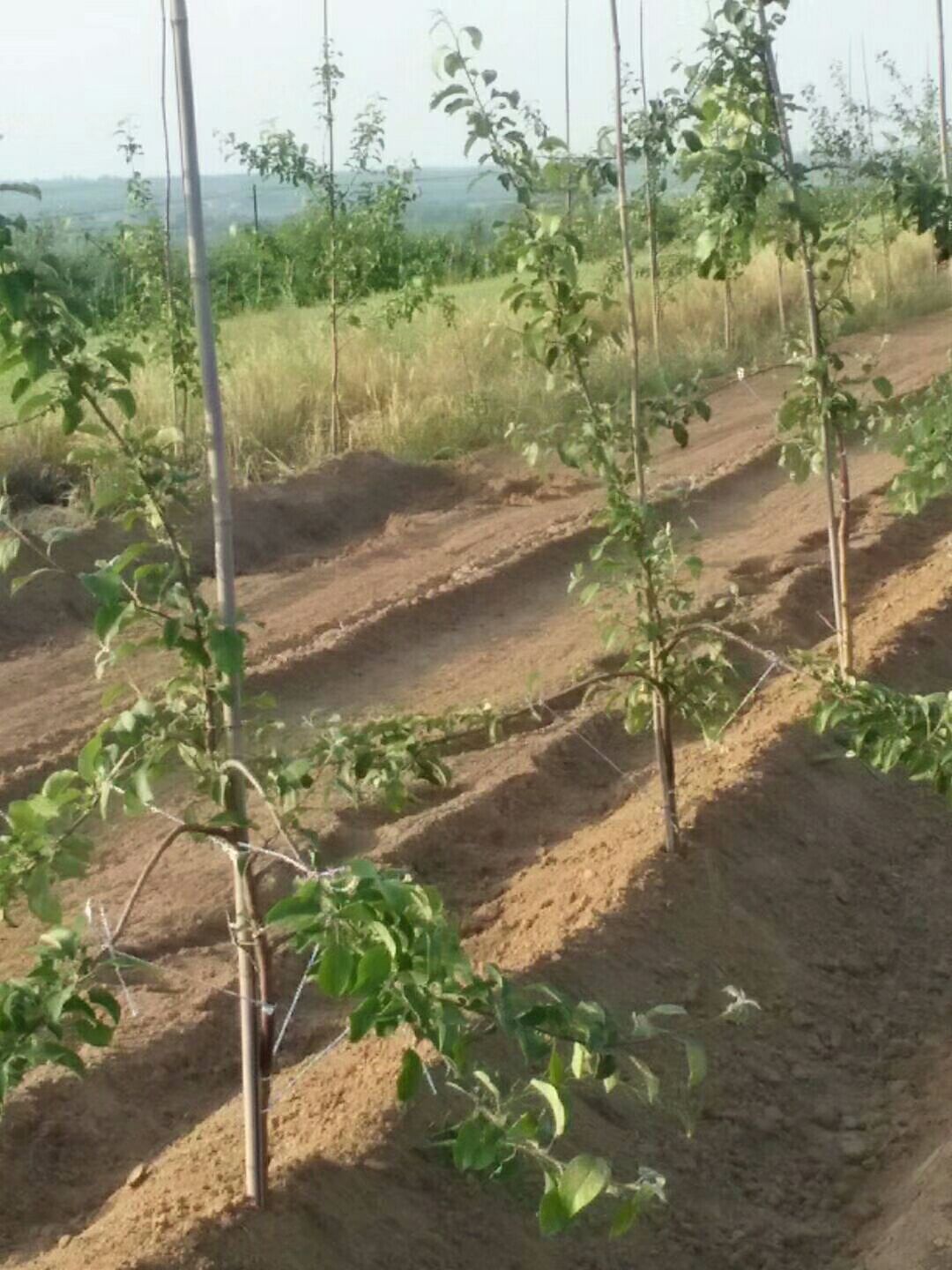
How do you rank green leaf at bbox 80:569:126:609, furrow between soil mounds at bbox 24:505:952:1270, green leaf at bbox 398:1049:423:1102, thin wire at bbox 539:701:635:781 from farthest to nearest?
1. thin wire at bbox 539:701:635:781
2. furrow between soil mounds at bbox 24:505:952:1270
3. green leaf at bbox 80:569:126:609
4. green leaf at bbox 398:1049:423:1102

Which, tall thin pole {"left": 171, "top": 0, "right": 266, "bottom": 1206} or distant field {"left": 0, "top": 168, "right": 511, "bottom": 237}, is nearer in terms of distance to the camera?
tall thin pole {"left": 171, "top": 0, "right": 266, "bottom": 1206}

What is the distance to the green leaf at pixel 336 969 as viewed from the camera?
215 centimetres

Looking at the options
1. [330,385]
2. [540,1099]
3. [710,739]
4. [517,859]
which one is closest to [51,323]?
[540,1099]

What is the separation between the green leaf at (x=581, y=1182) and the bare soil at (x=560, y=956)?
4.26ft

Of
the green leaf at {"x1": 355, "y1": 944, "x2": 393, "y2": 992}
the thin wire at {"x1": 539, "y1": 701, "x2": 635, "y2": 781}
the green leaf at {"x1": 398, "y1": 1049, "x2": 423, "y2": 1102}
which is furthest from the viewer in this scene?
the thin wire at {"x1": 539, "y1": 701, "x2": 635, "y2": 781}

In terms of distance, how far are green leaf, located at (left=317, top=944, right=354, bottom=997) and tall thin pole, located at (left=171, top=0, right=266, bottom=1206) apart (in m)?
0.78

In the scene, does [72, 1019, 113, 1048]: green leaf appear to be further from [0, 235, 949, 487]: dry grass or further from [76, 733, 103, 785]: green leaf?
[0, 235, 949, 487]: dry grass

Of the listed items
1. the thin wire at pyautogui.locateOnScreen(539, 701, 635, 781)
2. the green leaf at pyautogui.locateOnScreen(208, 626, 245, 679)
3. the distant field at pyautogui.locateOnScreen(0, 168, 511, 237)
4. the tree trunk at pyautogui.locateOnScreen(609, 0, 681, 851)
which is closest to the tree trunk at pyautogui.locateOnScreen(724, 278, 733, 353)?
the distant field at pyautogui.locateOnScreen(0, 168, 511, 237)

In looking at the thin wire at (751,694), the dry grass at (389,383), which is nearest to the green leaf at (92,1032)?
the thin wire at (751,694)

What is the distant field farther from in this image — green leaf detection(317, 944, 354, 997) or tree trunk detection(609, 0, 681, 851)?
green leaf detection(317, 944, 354, 997)

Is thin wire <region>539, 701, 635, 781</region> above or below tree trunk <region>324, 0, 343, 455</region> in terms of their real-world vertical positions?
below

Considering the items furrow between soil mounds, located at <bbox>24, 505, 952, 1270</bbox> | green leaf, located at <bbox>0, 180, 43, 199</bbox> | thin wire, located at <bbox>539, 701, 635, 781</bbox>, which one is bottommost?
furrow between soil mounds, located at <bbox>24, 505, 952, 1270</bbox>

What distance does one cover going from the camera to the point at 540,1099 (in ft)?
11.8

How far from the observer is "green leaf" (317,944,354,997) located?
2146 mm
